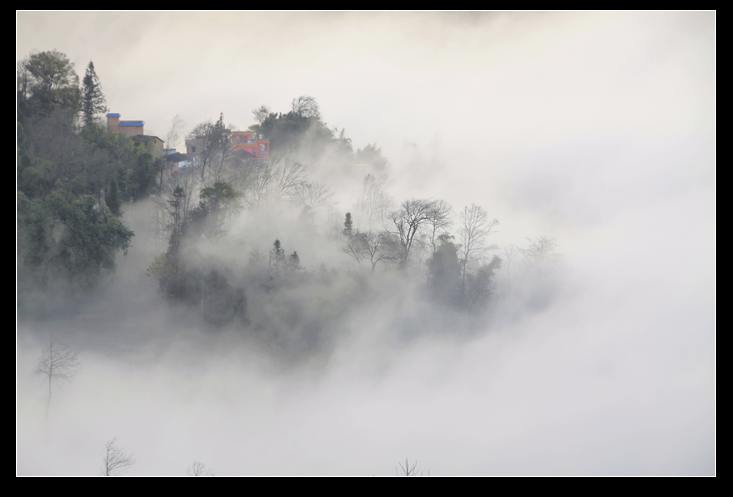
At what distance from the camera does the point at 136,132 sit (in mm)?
15109

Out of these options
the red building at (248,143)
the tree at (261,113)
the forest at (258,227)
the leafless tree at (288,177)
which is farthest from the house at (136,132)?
the leafless tree at (288,177)

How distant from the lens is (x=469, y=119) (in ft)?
54.4

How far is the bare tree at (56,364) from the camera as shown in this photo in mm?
13586

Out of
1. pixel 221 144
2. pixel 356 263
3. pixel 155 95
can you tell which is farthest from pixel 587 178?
pixel 155 95

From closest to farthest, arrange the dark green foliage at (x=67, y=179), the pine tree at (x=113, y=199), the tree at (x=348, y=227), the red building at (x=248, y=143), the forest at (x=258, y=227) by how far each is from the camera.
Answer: the dark green foliage at (x=67, y=179) → the forest at (x=258, y=227) → the pine tree at (x=113, y=199) → the tree at (x=348, y=227) → the red building at (x=248, y=143)

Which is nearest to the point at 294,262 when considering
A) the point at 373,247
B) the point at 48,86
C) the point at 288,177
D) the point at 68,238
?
the point at 373,247

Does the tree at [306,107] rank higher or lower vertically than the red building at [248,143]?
higher

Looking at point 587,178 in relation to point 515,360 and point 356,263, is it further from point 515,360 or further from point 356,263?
point 356,263

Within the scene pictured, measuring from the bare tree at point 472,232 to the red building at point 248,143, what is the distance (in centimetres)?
509

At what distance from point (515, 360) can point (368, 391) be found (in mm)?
3693

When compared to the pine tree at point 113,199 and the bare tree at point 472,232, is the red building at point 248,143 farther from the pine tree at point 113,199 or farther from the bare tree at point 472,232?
the bare tree at point 472,232

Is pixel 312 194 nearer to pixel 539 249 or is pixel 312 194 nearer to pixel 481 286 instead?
pixel 481 286
